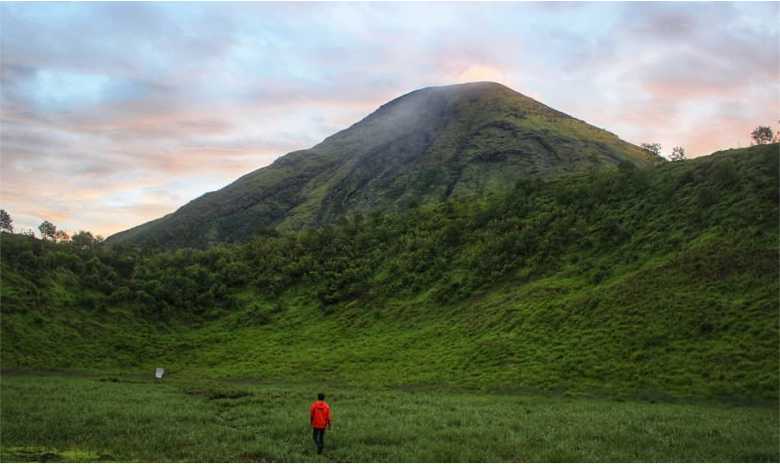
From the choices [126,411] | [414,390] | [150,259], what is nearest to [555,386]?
[414,390]

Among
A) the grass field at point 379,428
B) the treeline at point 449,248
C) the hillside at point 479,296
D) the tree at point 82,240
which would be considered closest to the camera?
the grass field at point 379,428

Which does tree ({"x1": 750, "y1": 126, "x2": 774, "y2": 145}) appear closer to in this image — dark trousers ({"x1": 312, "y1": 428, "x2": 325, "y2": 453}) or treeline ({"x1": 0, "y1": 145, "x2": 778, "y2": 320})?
treeline ({"x1": 0, "y1": 145, "x2": 778, "y2": 320})

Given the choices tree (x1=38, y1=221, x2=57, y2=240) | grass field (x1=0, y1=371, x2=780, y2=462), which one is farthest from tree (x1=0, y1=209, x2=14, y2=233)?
grass field (x1=0, y1=371, x2=780, y2=462)

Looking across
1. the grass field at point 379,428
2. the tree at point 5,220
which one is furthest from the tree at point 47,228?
the grass field at point 379,428

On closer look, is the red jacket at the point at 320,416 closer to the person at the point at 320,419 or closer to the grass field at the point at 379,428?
the person at the point at 320,419

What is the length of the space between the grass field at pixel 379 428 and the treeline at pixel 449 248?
3042cm

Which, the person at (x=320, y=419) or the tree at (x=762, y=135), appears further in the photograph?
the tree at (x=762, y=135)

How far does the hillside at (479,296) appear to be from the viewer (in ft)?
143

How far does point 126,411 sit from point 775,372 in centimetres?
3830

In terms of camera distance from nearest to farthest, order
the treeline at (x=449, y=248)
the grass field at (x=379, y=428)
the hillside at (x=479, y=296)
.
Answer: the grass field at (x=379, y=428) < the hillside at (x=479, y=296) < the treeline at (x=449, y=248)

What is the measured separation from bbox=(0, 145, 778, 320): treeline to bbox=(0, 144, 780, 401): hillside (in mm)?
287

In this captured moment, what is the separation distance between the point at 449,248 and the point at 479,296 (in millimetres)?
17018

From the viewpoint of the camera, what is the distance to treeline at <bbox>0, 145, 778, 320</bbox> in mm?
63844

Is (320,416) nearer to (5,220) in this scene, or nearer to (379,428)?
(379,428)
